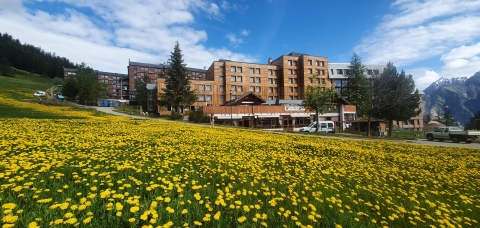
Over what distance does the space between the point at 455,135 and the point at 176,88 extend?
45929 millimetres

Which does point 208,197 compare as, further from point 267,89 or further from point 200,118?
point 267,89

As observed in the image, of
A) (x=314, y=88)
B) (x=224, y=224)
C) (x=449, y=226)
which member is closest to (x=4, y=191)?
(x=224, y=224)

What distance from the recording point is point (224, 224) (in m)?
3.25

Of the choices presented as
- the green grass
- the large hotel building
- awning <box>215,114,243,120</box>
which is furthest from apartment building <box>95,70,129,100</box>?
awning <box>215,114,243,120</box>

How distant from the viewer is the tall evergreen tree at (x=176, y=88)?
149ft

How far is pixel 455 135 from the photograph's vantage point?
26.9 meters

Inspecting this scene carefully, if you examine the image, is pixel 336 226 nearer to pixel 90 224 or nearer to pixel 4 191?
pixel 90 224

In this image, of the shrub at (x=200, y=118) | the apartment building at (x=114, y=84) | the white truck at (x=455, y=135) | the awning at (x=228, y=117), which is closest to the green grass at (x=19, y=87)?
the apartment building at (x=114, y=84)

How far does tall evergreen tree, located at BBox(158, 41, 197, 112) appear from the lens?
4543 centimetres

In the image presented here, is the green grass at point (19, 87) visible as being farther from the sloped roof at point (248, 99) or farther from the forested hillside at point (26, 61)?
the sloped roof at point (248, 99)

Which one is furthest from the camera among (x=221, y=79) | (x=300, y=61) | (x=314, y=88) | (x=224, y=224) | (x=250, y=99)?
(x=300, y=61)

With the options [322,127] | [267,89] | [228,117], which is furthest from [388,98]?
[267,89]

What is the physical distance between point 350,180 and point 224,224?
15.0 ft

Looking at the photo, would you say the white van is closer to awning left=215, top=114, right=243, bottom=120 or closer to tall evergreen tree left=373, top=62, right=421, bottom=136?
tall evergreen tree left=373, top=62, right=421, bottom=136
